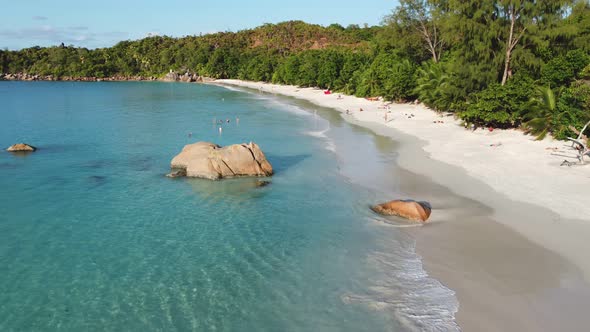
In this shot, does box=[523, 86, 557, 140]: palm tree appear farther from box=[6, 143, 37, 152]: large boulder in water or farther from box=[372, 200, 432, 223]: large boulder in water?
box=[6, 143, 37, 152]: large boulder in water

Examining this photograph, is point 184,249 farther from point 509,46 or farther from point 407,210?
point 509,46

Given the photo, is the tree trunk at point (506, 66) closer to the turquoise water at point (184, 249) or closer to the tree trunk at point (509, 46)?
the tree trunk at point (509, 46)

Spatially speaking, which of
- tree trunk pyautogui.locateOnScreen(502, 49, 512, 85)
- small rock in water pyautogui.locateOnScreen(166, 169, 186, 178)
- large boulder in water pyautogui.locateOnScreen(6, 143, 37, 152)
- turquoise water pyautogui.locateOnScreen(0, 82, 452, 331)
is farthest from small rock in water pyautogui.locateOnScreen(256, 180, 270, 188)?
tree trunk pyautogui.locateOnScreen(502, 49, 512, 85)

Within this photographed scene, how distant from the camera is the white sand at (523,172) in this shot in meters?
17.6

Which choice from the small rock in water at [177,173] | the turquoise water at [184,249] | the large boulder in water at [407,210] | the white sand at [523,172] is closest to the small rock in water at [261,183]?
the turquoise water at [184,249]

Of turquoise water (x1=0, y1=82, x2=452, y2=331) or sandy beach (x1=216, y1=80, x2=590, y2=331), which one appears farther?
turquoise water (x1=0, y1=82, x2=452, y2=331)

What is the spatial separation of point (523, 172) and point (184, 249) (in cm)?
1997

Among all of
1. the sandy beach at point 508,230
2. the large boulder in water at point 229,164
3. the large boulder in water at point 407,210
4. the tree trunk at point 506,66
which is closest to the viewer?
the sandy beach at point 508,230

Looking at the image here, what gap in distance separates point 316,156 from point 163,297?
22335mm

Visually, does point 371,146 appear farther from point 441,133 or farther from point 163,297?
point 163,297

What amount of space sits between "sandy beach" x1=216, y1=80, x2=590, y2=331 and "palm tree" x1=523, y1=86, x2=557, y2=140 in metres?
0.96

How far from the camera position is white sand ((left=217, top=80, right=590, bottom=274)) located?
57.9 feet

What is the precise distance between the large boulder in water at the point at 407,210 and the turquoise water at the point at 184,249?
0.95 metres

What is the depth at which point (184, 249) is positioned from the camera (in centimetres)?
1781
